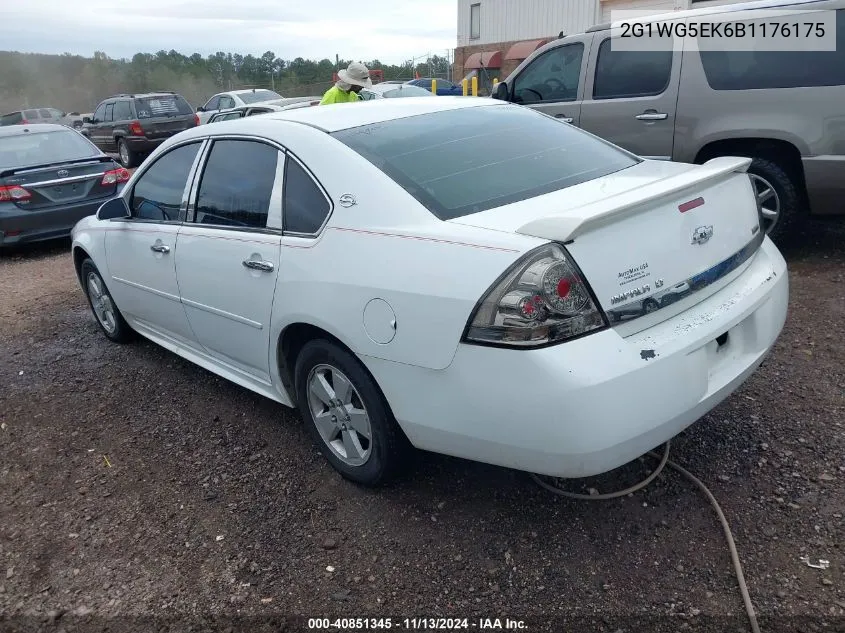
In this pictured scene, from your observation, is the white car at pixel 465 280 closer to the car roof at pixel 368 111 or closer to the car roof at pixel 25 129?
the car roof at pixel 368 111

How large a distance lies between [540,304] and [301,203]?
50.7 inches

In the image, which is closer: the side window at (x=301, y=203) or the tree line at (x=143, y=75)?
the side window at (x=301, y=203)

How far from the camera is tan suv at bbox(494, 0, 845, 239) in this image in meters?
5.11

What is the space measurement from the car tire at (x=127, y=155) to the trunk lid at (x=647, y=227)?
15.7 metres

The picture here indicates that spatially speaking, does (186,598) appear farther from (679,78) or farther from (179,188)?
(679,78)

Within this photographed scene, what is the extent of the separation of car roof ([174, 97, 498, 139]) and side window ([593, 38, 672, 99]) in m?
2.75

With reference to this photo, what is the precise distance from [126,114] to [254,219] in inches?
597

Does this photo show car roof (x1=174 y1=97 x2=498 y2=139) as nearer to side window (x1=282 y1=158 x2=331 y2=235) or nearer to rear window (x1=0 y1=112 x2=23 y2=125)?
side window (x1=282 y1=158 x2=331 y2=235)

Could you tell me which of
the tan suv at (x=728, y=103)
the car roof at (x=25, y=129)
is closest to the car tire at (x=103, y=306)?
the tan suv at (x=728, y=103)

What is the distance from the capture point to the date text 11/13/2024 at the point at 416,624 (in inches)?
92.4

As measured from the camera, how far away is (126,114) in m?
16.5

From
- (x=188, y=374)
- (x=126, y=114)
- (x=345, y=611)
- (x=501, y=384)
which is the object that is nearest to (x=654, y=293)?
(x=501, y=384)

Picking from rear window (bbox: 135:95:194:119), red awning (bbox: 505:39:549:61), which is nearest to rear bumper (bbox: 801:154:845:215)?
rear window (bbox: 135:95:194:119)

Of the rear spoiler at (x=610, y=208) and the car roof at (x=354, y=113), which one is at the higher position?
the car roof at (x=354, y=113)
